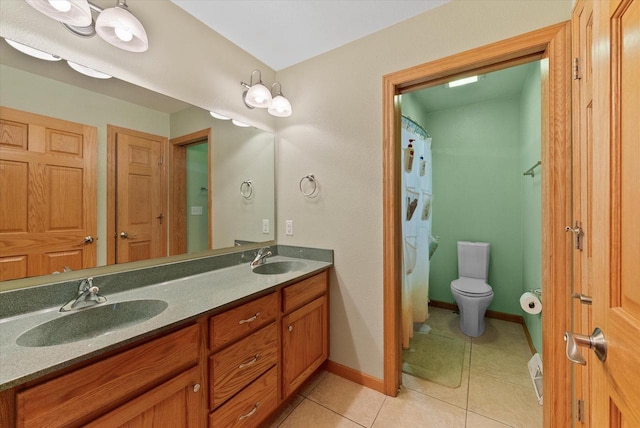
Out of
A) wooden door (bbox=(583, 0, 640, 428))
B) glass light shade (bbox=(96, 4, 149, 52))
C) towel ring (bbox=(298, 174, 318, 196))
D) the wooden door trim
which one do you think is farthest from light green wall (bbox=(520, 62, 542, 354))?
glass light shade (bbox=(96, 4, 149, 52))

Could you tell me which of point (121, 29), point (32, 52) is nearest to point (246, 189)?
point (121, 29)

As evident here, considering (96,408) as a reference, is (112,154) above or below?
above

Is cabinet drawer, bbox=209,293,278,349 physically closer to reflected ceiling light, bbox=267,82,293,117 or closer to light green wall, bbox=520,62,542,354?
reflected ceiling light, bbox=267,82,293,117

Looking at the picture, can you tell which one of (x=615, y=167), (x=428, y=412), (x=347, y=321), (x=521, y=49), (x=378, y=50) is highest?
(x=378, y=50)

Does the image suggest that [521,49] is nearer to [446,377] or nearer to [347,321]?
[347,321]

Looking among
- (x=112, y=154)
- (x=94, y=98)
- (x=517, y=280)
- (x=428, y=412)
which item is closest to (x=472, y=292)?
(x=517, y=280)

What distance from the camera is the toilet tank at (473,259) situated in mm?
2672

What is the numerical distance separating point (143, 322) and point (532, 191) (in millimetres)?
2797

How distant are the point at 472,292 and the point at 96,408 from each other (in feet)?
8.83

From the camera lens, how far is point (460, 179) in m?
2.93

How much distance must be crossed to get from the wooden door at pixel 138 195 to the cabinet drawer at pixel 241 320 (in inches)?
25.6

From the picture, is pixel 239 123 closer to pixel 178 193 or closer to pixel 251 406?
pixel 178 193

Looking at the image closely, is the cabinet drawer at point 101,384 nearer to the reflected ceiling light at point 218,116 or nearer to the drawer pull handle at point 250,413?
the drawer pull handle at point 250,413

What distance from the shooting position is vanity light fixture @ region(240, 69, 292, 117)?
1779mm
